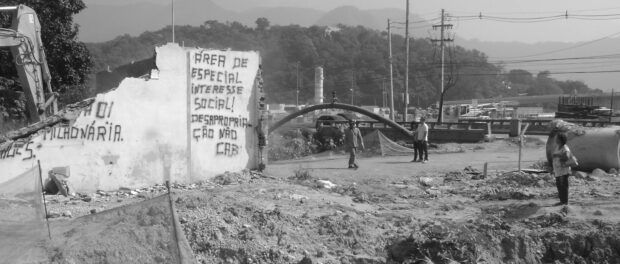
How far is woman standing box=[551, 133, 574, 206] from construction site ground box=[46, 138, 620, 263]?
0.29 meters

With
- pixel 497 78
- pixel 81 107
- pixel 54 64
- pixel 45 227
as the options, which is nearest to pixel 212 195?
pixel 81 107

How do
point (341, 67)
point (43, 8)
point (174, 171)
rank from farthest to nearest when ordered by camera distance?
1. point (341, 67)
2. point (43, 8)
3. point (174, 171)

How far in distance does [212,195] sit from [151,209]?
418 cm

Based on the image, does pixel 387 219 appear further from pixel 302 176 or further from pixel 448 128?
pixel 448 128

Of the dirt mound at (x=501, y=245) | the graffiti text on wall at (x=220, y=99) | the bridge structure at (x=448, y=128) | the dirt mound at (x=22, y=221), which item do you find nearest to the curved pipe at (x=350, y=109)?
the bridge structure at (x=448, y=128)

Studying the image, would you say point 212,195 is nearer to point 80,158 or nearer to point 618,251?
point 80,158

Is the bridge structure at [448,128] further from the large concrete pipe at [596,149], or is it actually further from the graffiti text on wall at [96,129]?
the graffiti text on wall at [96,129]

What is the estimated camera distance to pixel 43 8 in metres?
23.0

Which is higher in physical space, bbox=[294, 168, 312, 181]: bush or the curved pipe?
the curved pipe

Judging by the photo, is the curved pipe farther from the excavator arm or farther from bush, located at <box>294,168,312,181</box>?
the excavator arm

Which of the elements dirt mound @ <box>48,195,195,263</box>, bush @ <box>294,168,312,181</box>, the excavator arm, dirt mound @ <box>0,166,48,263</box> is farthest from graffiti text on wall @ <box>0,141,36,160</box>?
bush @ <box>294,168,312,181</box>

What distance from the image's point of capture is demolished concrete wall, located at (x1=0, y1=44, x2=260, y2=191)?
11.5 meters

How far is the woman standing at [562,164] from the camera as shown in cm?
1071

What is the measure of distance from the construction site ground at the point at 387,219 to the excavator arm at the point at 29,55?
206 inches
